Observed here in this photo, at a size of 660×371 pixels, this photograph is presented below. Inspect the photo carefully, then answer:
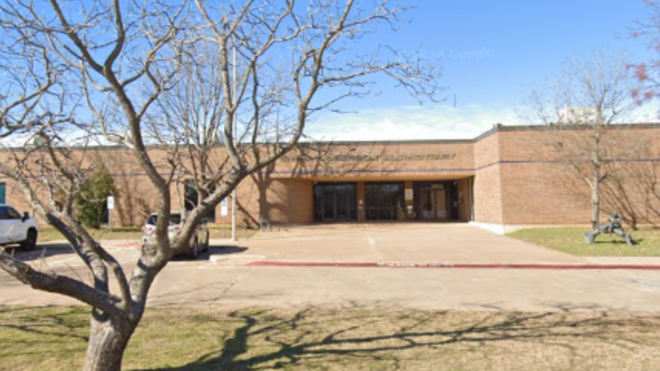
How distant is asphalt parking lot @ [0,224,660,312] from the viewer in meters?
8.46

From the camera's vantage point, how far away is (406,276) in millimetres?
11672

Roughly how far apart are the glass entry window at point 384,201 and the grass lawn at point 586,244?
11.7m

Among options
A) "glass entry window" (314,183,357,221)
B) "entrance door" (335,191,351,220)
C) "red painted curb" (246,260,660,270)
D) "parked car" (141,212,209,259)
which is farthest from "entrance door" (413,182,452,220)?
"red painted curb" (246,260,660,270)

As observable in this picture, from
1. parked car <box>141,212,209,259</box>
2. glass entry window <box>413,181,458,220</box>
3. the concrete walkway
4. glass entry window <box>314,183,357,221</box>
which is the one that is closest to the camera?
parked car <box>141,212,209,259</box>

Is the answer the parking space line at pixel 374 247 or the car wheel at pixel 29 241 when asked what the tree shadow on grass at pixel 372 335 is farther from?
the car wheel at pixel 29 241

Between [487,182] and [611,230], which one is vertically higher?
[487,182]

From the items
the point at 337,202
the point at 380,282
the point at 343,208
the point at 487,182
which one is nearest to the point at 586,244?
the point at 487,182

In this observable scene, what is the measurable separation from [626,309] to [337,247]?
11.3 metres

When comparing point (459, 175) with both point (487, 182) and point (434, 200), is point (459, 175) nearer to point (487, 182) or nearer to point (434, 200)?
point (487, 182)

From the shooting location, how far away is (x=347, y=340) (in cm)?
583

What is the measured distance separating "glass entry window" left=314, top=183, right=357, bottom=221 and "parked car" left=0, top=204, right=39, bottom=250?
61.6 ft

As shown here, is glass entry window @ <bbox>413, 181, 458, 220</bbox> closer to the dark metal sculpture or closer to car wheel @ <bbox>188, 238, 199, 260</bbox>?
the dark metal sculpture

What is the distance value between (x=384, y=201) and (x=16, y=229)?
22729mm

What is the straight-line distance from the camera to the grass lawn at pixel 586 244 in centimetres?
1541
